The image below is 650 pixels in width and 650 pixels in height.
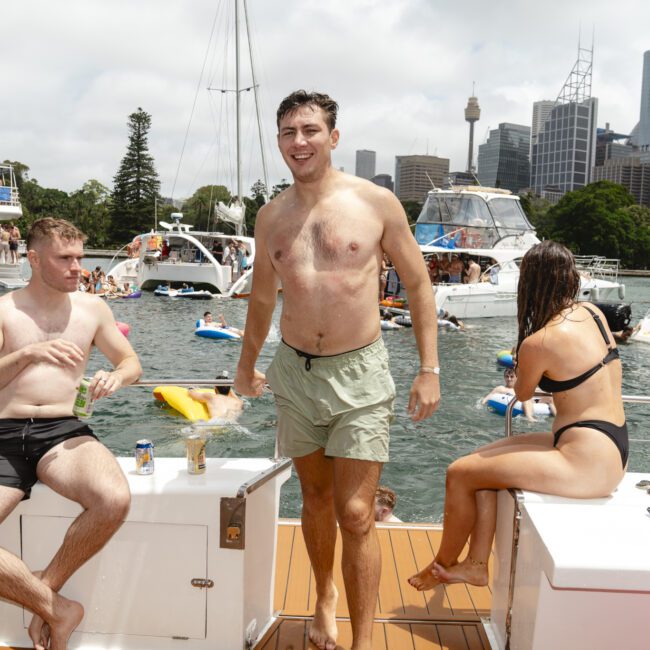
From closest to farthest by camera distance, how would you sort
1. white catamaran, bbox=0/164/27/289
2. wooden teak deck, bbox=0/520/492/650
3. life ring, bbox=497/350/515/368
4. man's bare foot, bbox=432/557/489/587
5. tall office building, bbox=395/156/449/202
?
wooden teak deck, bbox=0/520/492/650 → man's bare foot, bbox=432/557/489/587 → life ring, bbox=497/350/515/368 → white catamaran, bbox=0/164/27/289 → tall office building, bbox=395/156/449/202

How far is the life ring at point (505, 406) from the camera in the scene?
10.5 m

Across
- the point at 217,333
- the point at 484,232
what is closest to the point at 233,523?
the point at 217,333

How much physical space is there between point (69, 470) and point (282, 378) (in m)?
0.86

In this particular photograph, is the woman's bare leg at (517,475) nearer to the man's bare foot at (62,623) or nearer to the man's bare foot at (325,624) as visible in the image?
the man's bare foot at (325,624)

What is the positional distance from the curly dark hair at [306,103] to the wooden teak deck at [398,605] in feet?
6.72

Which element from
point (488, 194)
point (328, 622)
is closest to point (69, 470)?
point (328, 622)

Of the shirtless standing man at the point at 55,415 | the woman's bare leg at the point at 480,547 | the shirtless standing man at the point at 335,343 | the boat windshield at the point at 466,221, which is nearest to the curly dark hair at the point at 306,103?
the shirtless standing man at the point at 335,343

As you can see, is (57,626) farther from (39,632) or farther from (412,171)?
(412,171)

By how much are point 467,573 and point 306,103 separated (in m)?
2.03

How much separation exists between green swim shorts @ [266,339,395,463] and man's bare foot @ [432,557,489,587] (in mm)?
701

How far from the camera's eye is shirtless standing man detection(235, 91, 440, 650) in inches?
95.7

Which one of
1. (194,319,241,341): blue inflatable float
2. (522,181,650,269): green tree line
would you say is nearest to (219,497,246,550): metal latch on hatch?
(194,319,241,341): blue inflatable float

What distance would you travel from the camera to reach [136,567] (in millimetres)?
2453

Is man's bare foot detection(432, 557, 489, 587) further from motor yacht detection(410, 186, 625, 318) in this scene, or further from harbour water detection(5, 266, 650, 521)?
motor yacht detection(410, 186, 625, 318)
